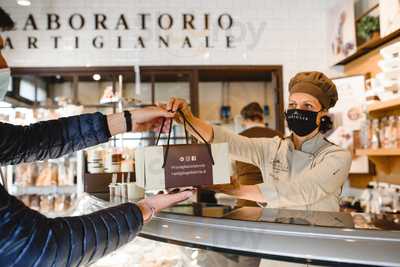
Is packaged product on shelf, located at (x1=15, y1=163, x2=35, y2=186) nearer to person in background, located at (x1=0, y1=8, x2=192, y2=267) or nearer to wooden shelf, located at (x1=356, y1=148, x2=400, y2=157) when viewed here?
wooden shelf, located at (x1=356, y1=148, x2=400, y2=157)

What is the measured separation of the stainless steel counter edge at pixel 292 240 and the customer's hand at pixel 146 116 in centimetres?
36

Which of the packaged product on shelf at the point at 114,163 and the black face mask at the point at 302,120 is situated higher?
the black face mask at the point at 302,120

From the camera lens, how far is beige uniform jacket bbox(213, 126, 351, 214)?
151cm

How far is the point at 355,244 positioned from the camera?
107cm

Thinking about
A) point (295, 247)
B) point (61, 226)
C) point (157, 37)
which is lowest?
point (295, 247)

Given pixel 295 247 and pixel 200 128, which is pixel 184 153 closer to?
pixel 295 247

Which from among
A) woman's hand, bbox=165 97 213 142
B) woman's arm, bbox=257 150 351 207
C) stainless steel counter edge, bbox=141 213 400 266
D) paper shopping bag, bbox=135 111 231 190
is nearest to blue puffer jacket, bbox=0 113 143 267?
paper shopping bag, bbox=135 111 231 190

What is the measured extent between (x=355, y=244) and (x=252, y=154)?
0.95m

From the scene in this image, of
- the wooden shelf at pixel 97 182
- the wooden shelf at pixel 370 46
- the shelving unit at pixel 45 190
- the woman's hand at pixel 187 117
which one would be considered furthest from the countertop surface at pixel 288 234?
the shelving unit at pixel 45 190

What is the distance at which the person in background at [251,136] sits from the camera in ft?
9.66

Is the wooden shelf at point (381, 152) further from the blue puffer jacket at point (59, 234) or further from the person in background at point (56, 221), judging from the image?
the blue puffer jacket at point (59, 234)

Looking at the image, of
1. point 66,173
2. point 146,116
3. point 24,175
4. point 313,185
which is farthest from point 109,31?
point 313,185

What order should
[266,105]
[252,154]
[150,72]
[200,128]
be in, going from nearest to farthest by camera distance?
[200,128] → [252,154] → [150,72] → [266,105]

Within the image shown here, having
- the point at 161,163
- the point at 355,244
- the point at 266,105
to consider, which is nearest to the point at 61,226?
the point at 161,163
